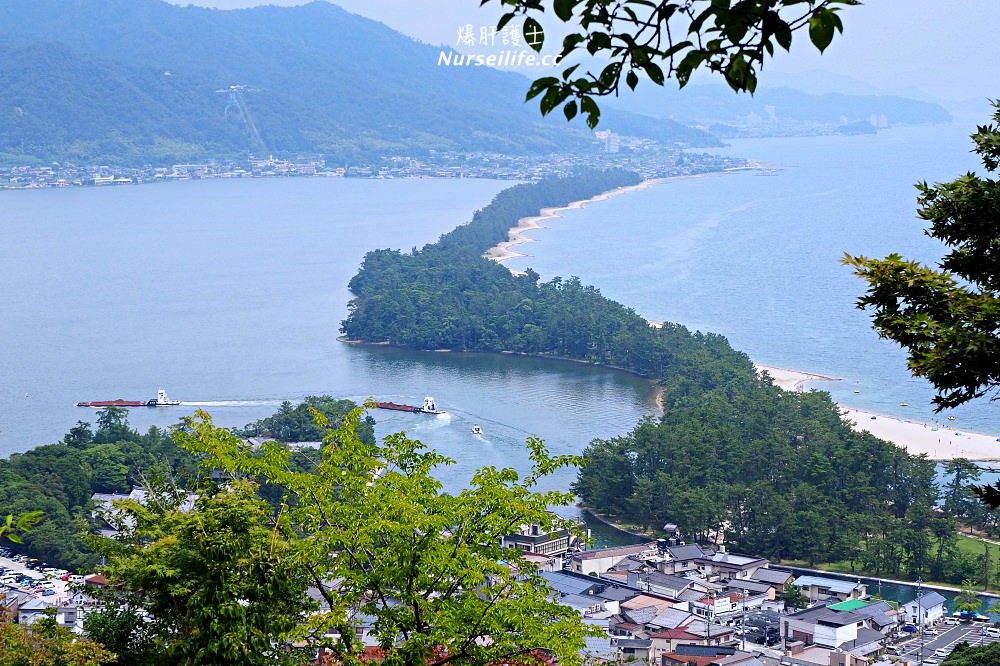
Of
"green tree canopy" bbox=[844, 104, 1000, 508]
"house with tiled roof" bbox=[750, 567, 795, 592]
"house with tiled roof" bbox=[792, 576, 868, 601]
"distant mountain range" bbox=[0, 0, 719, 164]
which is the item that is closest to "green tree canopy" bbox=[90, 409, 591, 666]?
"green tree canopy" bbox=[844, 104, 1000, 508]

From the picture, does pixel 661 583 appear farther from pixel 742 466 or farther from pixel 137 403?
pixel 137 403

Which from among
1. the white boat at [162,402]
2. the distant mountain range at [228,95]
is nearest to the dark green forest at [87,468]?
the white boat at [162,402]

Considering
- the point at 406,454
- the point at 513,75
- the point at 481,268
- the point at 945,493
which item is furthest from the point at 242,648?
the point at 513,75

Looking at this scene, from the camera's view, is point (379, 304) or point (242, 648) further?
point (379, 304)

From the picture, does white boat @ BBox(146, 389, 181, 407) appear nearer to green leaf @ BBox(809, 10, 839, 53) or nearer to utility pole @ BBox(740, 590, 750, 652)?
utility pole @ BBox(740, 590, 750, 652)

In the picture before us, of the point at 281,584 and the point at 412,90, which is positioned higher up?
the point at 412,90

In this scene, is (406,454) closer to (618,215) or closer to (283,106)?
(618,215)
